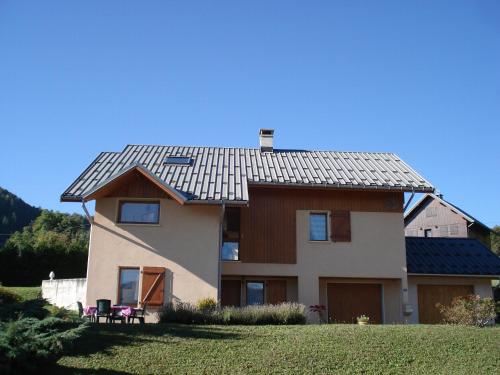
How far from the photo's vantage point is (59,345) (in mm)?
9039

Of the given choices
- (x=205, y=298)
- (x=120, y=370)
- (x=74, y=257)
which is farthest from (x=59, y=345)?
(x=74, y=257)

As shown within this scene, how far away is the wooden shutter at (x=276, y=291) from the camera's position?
1995cm

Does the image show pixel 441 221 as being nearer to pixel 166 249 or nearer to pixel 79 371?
pixel 166 249

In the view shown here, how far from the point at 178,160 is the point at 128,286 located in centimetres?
559

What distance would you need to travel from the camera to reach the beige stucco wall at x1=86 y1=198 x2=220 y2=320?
1738 centimetres

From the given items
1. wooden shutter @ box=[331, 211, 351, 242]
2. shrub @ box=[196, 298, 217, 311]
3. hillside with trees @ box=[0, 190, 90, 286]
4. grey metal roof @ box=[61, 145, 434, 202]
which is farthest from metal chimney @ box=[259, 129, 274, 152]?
hillside with trees @ box=[0, 190, 90, 286]

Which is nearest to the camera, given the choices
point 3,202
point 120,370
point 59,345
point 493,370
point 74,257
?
point 59,345

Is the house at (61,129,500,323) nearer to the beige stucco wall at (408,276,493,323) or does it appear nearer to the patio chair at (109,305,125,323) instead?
the beige stucco wall at (408,276,493,323)

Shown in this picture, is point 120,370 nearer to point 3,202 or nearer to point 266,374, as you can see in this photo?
point 266,374

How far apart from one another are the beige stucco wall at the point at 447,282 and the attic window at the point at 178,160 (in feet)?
31.8

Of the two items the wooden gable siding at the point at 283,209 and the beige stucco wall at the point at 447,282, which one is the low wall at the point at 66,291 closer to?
the wooden gable siding at the point at 283,209

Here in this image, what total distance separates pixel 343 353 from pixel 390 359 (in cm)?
102

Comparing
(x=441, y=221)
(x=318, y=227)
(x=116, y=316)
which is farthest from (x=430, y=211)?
(x=116, y=316)

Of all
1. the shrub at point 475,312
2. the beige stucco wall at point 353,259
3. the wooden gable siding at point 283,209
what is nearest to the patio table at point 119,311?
the beige stucco wall at point 353,259
